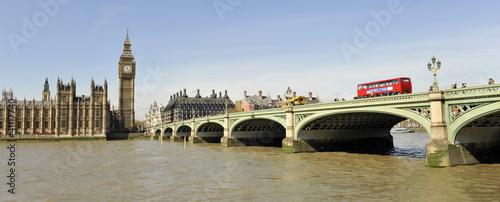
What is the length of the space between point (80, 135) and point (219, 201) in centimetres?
11539

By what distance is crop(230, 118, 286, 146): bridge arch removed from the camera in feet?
195

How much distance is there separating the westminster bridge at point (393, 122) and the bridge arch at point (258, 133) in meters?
0.17

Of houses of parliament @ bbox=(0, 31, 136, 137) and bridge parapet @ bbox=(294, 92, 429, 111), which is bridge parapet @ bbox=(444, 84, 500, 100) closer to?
bridge parapet @ bbox=(294, 92, 429, 111)

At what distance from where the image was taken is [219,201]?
1767 centimetres

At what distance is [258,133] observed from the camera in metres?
63.2

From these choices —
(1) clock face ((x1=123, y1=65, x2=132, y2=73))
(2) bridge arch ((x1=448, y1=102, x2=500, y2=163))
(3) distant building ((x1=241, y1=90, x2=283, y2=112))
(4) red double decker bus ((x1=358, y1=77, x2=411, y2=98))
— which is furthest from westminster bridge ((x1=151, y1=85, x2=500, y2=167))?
(1) clock face ((x1=123, y1=65, x2=132, y2=73))

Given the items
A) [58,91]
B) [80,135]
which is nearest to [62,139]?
A: [80,135]

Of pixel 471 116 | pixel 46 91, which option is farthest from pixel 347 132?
pixel 46 91

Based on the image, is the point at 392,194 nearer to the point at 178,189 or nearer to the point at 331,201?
the point at 331,201

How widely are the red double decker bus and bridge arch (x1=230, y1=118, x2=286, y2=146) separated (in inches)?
794

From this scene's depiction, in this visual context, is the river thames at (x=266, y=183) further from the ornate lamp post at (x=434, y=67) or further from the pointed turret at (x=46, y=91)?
the pointed turret at (x=46, y=91)

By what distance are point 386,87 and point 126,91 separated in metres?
141

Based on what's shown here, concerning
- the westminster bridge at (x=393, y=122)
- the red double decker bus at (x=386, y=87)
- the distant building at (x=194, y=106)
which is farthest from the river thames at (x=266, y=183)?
the distant building at (x=194, y=106)

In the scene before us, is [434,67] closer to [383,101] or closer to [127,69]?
[383,101]
